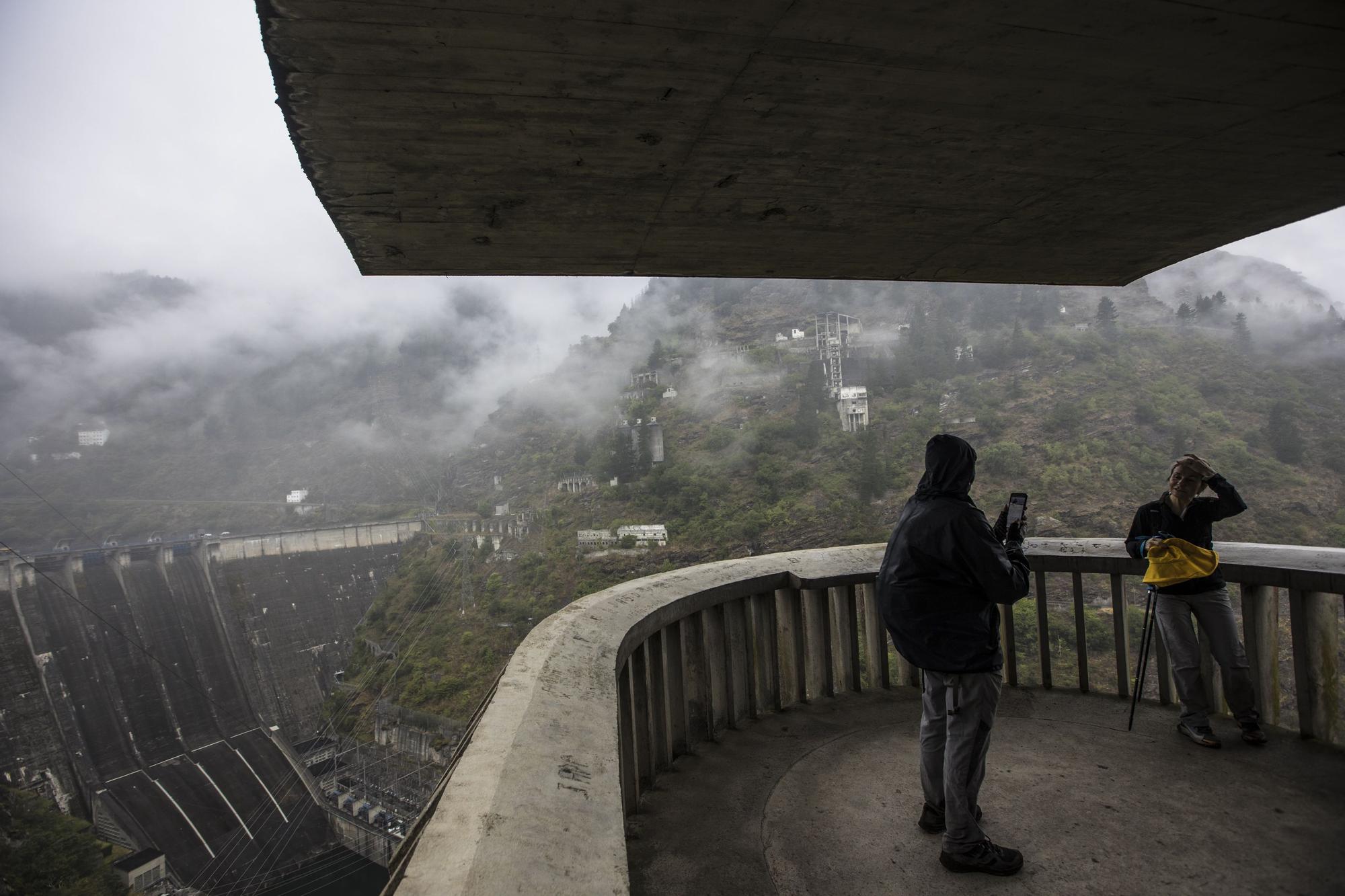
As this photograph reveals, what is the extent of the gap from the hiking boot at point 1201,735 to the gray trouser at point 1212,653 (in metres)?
0.01

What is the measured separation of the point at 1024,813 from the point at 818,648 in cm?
125

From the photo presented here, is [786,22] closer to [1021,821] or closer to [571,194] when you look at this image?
[571,194]

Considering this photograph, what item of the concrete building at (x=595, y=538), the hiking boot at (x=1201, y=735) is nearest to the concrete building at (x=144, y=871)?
the concrete building at (x=595, y=538)

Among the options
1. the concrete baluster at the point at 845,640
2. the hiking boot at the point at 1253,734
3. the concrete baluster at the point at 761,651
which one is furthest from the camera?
the concrete baluster at the point at 845,640

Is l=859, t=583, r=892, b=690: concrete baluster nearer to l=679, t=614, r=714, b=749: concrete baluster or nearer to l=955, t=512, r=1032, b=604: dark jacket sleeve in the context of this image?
l=679, t=614, r=714, b=749: concrete baluster

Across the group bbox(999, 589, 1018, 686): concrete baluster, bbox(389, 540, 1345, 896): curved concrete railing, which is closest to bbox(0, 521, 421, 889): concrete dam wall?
bbox(389, 540, 1345, 896): curved concrete railing

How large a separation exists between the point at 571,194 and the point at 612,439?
244ft

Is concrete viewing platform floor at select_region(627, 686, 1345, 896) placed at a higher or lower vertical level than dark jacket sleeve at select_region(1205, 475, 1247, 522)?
lower

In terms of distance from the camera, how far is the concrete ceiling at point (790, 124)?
5.20 ft

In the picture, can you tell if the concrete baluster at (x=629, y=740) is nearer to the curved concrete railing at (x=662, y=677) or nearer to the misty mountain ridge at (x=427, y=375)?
the curved concrete railing at (x=662, y=677)

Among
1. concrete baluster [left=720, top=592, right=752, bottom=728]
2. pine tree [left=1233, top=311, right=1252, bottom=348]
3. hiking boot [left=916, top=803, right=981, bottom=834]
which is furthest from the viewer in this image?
pine tree [left=1233, top=311, right=1252, bottom=348]

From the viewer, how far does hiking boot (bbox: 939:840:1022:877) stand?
206cm

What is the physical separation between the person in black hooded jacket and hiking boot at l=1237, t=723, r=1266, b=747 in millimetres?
1527

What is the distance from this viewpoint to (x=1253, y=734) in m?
2.80
